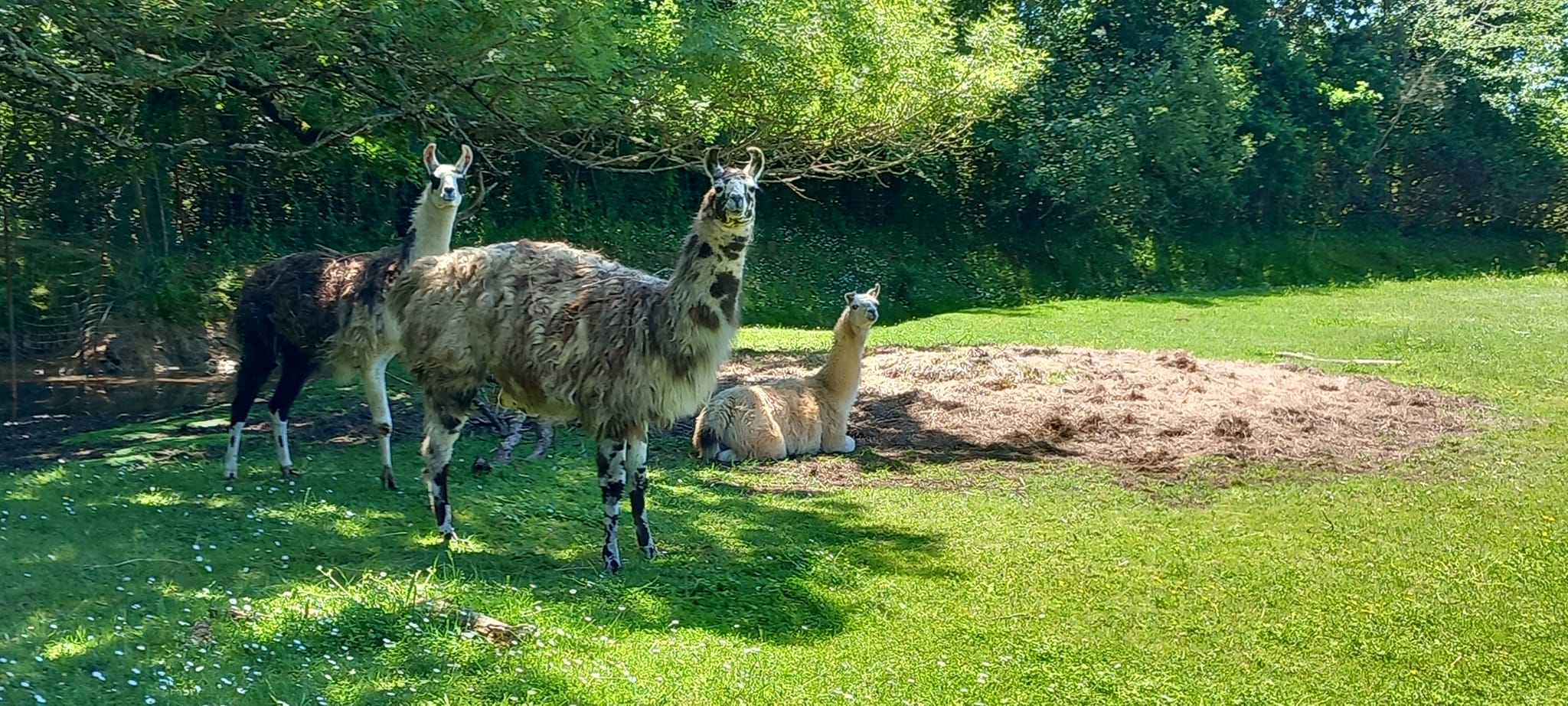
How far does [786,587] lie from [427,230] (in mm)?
4112

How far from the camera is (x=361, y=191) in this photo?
20359mm

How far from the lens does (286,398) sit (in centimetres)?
924

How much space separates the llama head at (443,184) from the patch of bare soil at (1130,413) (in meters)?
3.50

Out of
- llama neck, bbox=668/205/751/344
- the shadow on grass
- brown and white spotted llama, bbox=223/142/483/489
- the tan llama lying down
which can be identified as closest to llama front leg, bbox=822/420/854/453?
the tan llama lying down

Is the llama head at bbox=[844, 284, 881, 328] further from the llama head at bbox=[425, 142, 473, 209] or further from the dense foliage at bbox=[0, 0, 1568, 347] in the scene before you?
the llama head at bbox=[425, 142, 473, 209]

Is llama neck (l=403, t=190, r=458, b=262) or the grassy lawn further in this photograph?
llama neck (l=403, t=190, r=458, b=262)

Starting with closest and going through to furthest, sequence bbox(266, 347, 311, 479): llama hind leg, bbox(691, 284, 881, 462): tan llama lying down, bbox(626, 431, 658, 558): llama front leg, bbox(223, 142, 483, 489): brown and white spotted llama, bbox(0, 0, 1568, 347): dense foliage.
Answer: bbox(626, 431, 658, 558): llama front leg < bbox(223, 142, 483, 489): brown and white spotted llama < bbox(266, 347, 311, 479): llama hind leg < bbox(0, 0, 1568, 347): dense foliage < bbox(691, 284, 881, 462): tan llama lying down

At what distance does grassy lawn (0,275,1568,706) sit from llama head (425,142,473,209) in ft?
6.65

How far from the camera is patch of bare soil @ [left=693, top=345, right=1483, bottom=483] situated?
1038 centimetres

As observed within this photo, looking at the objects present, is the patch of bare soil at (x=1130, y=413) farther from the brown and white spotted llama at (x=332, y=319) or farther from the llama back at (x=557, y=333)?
the brown and white spotted llama at (x=332, y=319)

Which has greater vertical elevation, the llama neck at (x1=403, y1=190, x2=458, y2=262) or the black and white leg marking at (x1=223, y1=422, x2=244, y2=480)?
the llama neck at (x1=403, y1=190, x2=458, y2=262)

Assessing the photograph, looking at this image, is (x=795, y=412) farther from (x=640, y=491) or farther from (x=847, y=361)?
(x=640, y=491)

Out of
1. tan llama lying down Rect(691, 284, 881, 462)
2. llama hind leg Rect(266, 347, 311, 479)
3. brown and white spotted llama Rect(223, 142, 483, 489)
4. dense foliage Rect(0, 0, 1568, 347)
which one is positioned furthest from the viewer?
tan llama lying down Rect(691, 284, 881, 462)

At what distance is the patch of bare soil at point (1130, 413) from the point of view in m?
10.4
